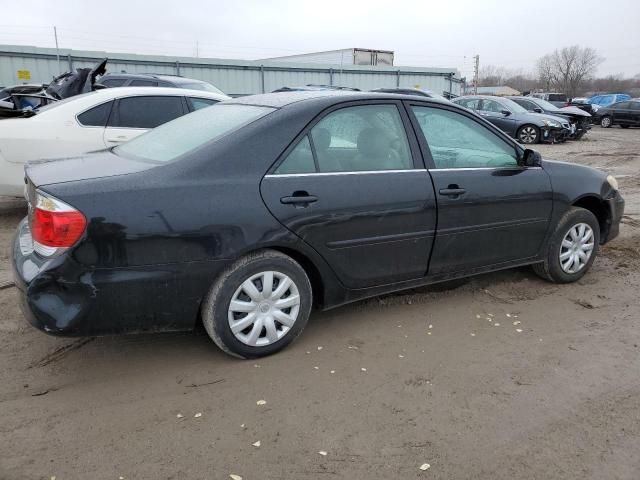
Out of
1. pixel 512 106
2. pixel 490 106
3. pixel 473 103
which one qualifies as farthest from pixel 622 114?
pixel 473 103

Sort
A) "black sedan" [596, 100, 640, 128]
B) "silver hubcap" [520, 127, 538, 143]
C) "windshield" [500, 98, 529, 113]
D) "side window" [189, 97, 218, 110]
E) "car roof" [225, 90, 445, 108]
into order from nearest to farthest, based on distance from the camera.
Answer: "car roof" [225, 90, 445, 108] < "side window" [189, 97, 218, 110] < "silver hubcap" [520, 127, 538, 143] < "windshield" [500, 98, 529, 113] < "black sedan" [596, 100, 640, 128]

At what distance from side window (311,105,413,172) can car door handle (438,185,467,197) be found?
28 centimetres

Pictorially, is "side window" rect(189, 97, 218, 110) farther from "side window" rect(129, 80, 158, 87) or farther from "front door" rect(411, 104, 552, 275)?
"side window" rect(129, 80, 158, 87)

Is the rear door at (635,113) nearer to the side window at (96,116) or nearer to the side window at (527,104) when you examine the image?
the side window at (527,104)

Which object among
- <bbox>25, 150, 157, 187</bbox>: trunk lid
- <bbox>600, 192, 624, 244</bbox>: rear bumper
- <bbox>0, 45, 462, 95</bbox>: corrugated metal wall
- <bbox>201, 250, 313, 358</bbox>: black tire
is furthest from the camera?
<bbox>0, 45, 462, 95</bbox>: corrugated metal wall

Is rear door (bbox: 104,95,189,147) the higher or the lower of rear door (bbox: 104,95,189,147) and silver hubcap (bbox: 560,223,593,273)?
the higher

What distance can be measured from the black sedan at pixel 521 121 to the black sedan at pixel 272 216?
41.9 feet

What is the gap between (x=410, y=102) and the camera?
369 cm

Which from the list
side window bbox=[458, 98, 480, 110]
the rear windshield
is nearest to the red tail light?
the rear windshield

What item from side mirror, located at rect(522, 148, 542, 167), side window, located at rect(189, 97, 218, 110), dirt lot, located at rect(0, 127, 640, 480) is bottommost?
dirt lot, located at rect(0, 127, 640, 480)

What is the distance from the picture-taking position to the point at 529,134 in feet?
52.7

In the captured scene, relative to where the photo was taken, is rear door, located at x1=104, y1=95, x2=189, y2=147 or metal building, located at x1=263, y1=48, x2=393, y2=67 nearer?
rear door, located at x1=104, y1=95, x2=189, y2=147

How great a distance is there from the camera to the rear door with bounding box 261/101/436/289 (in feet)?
10.2

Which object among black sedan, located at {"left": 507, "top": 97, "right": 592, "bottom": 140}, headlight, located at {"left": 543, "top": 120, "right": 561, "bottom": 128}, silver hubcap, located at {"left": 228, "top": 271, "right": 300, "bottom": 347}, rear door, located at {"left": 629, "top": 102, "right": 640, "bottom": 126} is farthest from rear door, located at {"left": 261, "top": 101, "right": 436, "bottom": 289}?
rear door, located at {"left": 629, "top": 102, "right": 640, "bottom": 126}
